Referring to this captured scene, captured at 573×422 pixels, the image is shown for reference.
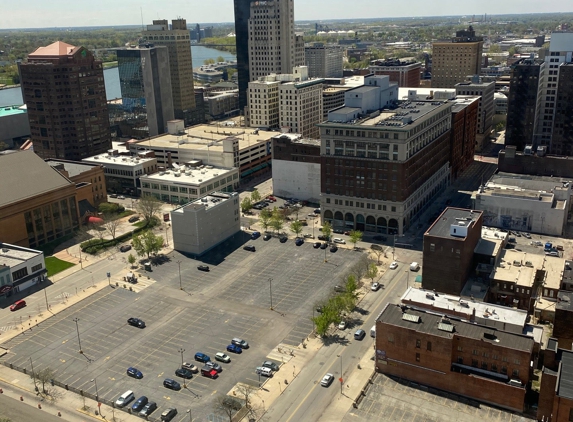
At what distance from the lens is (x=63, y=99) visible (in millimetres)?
166250

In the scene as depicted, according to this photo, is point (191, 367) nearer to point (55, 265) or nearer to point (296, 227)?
point (55, 265)

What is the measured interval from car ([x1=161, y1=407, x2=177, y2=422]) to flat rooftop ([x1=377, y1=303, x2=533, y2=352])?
29615mm

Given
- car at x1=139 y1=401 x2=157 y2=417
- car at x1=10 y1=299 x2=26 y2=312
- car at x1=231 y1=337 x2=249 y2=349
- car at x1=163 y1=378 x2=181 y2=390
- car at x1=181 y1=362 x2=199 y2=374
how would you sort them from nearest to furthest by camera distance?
car at x1=139 y1=401 x2=157 y2=417 → car at x1=163 y1=378 x2=181 y2=390 → car at x1=181 y1=362 x2=199 y2=374 → car at x1=231 y1=337 x2=249 y2=349 → car at x1=10 y1=299 x2=26 y2=312

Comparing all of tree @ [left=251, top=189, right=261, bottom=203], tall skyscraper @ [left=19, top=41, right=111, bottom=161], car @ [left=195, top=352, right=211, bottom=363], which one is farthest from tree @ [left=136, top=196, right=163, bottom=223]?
car @ [left=195, top=352, right=211, bottom=363]

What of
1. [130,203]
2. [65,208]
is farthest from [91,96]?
[65,208]

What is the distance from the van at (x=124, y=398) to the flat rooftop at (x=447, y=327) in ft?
115

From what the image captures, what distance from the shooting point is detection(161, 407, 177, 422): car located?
68.2m

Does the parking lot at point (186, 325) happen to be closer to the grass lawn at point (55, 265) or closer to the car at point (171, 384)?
the car at point (171, 384)

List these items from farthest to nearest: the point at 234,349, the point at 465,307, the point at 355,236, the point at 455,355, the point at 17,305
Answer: the point at 355,236, the point at 17,305, the point at 234,349, the point at 465,307, the point at 455,355

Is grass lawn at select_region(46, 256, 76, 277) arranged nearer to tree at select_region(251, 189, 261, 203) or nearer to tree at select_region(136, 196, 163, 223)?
tree at select_region(136, 196, 163, 223)

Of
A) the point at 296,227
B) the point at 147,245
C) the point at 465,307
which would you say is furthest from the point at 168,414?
the point at 296,227

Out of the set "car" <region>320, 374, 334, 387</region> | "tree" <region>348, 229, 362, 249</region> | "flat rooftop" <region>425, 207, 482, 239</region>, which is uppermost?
"flat rooftop" <region>425, 207, 482, 239</region>

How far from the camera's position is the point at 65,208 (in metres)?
130

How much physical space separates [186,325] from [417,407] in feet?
131
